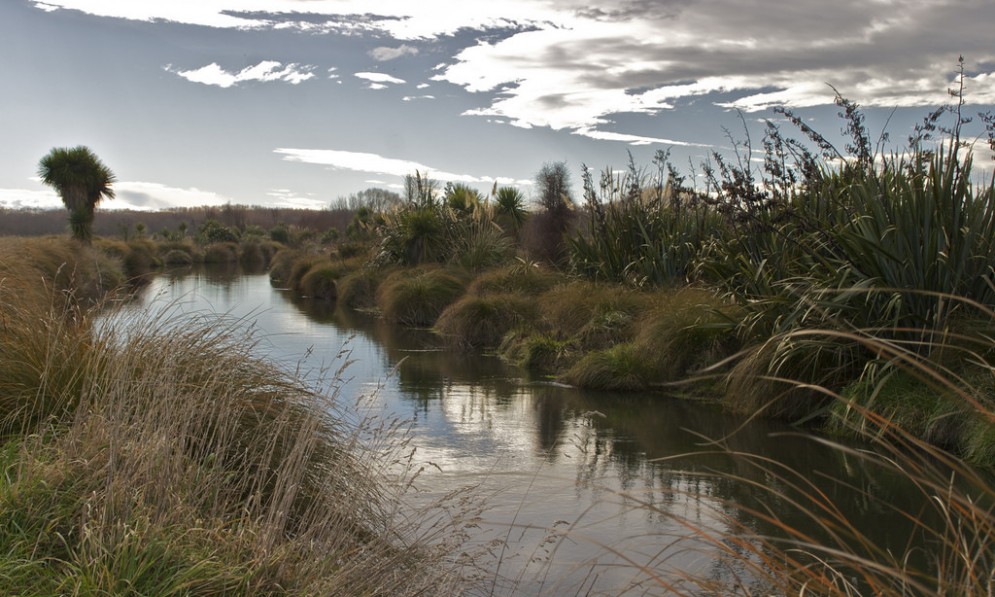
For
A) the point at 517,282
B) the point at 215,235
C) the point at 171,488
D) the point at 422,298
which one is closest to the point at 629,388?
the point at 517,282

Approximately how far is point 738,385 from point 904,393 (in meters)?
1.80

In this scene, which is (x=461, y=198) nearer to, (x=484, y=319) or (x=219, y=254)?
(x=484, y=319)

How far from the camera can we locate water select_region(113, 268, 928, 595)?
Answer: 14.2 ft

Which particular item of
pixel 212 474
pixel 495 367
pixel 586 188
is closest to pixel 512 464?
pixel 212 474

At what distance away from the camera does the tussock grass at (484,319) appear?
14180 millimetres

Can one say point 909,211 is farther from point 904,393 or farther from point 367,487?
point 367,487

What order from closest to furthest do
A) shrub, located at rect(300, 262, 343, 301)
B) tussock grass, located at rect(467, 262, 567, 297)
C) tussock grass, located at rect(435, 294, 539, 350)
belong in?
tussock grass, located at rect(435, 294, 539, 350) < tussock grass, located at rect(467, 262, 567, 297) < shrub, located at rect(300, 262, 343, 301)

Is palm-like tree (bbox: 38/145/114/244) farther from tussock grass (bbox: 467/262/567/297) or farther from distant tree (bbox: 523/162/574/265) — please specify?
tussock grass (bbox: 467/262/567/297)

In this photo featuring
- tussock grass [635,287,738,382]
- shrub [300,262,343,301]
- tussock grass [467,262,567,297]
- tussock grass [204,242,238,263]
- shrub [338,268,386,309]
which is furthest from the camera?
tussock grass [204,242,238,263]

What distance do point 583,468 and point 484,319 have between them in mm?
8029

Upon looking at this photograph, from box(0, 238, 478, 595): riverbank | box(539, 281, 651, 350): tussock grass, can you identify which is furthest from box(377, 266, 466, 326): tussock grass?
box(0, 238, 478, 595): riverbank

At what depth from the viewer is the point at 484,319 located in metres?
14.4

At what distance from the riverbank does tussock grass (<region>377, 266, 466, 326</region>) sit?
12.0 m

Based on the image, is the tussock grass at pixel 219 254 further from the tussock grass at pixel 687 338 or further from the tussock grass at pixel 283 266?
the tussock grass at pixel 687 338
